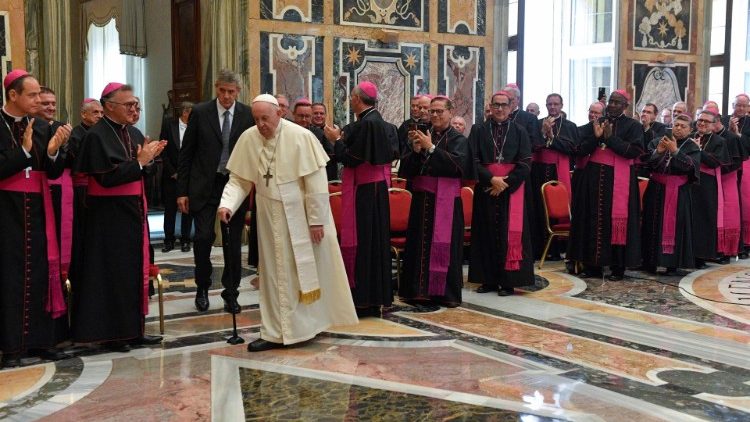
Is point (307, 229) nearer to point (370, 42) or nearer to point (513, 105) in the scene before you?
point (513, 105)

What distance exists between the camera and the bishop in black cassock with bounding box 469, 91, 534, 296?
7.29 meters

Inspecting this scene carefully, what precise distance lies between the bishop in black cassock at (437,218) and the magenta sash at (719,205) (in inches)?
136

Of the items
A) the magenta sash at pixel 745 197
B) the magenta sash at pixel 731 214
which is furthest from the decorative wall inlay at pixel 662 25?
the magenta sash at pixel 731 214

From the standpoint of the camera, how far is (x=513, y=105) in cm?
897

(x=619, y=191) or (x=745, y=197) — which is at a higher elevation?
(x=619, y=191)

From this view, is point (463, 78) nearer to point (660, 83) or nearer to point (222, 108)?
point (660, 83)

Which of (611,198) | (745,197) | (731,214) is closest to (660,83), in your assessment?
(745,197)

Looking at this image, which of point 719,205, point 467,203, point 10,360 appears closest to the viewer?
point 10,360

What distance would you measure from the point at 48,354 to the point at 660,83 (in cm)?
1078

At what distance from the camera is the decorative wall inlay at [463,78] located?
11.7m

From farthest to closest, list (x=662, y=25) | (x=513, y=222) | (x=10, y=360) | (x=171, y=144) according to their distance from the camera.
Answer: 1. (x=662, y=25)
2. (x=171, y=144)
3. (x=513, y=222)
4. (x=10, y=360)

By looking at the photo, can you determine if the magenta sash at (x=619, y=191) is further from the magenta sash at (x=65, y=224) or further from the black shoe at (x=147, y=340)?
the magenta sash at (x=65, y=224)

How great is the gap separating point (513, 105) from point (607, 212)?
1.51 metres

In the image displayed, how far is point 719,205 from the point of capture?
910 centimetres
